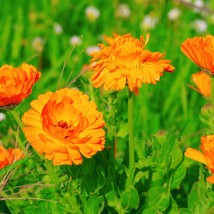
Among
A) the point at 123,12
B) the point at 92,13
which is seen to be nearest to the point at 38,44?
the point at 92,13

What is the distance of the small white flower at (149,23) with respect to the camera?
2745 mm

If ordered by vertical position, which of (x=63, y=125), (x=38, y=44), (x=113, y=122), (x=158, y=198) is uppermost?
(x=63, y=125)

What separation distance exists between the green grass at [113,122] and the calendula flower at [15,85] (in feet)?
0.36

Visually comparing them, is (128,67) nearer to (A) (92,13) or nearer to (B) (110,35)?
(B) (110,35)

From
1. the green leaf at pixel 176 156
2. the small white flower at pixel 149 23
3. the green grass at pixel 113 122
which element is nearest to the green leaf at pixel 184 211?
the green grass at pixel 113 122

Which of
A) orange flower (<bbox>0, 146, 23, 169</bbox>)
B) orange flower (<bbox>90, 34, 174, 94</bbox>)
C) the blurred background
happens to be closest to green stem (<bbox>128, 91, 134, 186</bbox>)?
orange flower (<bbox>90, 34, 174, 94</bbox>)

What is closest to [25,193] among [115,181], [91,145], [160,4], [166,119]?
[115,181]

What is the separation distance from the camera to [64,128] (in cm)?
117

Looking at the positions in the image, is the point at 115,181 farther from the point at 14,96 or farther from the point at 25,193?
the point at 14,96

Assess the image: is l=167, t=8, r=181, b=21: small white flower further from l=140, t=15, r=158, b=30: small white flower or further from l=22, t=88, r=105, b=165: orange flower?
l=22, t=88, r=105, b=165: orange flower

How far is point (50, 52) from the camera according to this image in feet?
8.95

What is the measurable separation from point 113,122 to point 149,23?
133 centimetres

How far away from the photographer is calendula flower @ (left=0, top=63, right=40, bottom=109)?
3.89 ft

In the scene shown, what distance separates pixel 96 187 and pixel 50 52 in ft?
4.67
